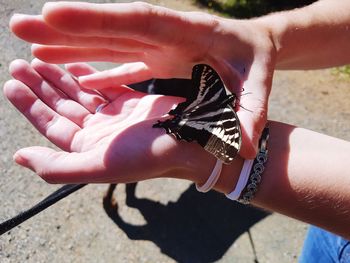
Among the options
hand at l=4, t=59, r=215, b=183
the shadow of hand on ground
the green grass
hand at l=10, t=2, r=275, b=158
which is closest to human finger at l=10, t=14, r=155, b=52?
hand at l=10, t=2, r=275, b=158

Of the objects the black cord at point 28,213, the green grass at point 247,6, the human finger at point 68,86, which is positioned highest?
the human finger at point 68,86

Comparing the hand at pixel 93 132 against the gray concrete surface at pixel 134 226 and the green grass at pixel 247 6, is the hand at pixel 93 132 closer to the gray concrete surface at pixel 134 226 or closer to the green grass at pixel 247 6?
the gray concrete surface at pixel 134 226

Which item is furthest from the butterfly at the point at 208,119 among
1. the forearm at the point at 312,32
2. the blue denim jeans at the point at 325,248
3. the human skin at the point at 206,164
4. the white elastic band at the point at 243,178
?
the blue denim jeans at the point at 325,248

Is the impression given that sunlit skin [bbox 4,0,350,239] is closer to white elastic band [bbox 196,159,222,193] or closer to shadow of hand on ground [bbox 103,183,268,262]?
white elastic band [bbox 196,159,222,193]

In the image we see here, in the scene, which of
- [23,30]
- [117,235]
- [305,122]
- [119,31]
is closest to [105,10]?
[119,31]

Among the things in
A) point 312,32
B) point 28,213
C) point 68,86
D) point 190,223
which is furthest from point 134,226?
Result: point 312,32

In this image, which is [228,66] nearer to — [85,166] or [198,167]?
[198,167]
